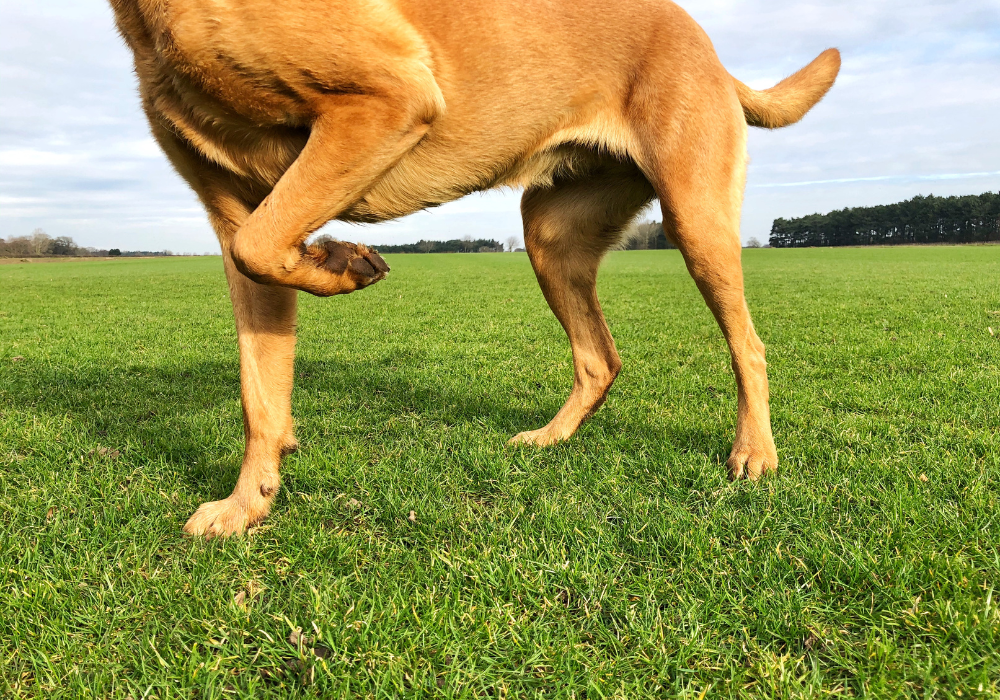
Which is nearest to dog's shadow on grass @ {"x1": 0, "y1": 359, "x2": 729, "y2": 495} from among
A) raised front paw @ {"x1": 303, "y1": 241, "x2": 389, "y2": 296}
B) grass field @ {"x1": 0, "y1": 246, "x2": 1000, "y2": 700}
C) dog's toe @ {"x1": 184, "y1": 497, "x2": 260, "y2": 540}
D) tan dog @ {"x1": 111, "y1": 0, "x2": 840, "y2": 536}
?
grass field @ {"x1": 0, "y1": 246, "x2": 1000, "y2": 700}

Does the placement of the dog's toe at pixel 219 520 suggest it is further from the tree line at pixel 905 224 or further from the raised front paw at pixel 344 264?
the tree line at pixel 905 224

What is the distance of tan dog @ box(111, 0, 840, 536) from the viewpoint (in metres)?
1.98

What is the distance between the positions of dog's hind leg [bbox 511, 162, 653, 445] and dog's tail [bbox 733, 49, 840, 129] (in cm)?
76

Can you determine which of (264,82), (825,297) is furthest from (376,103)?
(825,297)

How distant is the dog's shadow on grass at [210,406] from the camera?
321 centimetres

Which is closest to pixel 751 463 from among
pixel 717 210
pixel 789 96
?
pixel 717 210

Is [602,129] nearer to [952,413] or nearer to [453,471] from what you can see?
[453,471]

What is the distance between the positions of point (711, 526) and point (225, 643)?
1.65 meters

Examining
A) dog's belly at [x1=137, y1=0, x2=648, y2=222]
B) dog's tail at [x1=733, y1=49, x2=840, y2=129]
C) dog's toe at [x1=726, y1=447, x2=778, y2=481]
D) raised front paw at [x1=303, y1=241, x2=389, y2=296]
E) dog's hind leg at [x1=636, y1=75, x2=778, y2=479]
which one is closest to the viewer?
dog's belly at [x1=137, y1=0, x2=648, y2=222]

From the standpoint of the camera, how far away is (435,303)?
12469mm

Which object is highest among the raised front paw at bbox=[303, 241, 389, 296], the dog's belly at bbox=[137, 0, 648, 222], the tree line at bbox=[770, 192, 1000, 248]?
the tree line at bbox=[770, 192, 1000, 248]

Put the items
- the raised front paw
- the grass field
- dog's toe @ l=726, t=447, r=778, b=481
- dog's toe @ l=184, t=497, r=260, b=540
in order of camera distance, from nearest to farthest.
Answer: the grass field
the raised front paw
dog's toe @ l=184, t=497, r=260, b=540
dog's toe @ l=726, t=447, r=778, b=481

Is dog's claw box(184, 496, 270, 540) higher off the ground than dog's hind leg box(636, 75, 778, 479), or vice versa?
dog's hind leg box(636, 75, 778, 479)

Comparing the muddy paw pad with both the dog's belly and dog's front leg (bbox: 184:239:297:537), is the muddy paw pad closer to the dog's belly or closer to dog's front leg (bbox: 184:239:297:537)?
the dog's belly
